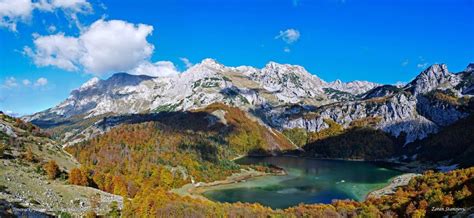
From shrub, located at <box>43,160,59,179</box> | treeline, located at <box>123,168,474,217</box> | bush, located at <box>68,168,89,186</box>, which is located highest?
shrub, located at <box>43,160,59,179</box>

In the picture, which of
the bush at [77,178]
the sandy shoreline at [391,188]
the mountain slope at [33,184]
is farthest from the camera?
the sandy shoreline at [391,188]

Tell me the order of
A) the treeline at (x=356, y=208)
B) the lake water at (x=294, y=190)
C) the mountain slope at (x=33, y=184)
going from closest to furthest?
the mountain slope at (x=33, y=184)
the treeline at (x=356, y=208)
the lake water at (x=294, y=190)

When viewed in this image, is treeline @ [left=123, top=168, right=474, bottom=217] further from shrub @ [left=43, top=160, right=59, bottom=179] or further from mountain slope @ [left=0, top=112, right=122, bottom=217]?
shrub @ [left=43, top=160, right=59, bottom=179]

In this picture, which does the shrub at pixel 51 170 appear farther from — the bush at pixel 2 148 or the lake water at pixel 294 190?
the lake water at pixel 294 190

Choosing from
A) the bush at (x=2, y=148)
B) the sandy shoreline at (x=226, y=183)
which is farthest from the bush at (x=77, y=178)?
the sandy shoreline at (x=226, y=183)

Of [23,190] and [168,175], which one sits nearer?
[23,190]

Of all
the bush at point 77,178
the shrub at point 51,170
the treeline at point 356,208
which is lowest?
the treeline at point 356,208

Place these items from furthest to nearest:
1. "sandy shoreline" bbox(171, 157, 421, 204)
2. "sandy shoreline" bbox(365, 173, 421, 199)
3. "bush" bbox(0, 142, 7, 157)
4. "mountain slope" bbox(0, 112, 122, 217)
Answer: "sandy shoreline" bbox(171, 157, 421, 204), "sandy shoreline" bbox(365, 173, 421, 199), "bush" bbox(0, 142, 7, 157), "mountain slope" bbox(0, 112, 122, 217)

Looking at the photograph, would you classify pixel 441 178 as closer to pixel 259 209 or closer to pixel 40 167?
pixel 259 209

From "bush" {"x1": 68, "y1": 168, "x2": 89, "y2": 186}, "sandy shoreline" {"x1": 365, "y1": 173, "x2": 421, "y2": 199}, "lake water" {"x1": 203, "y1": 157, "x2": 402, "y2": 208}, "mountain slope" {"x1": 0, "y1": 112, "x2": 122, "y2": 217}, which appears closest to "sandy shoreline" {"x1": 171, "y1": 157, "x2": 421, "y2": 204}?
"sandy shoreline" {"x1": 365, "y1": 173, "x2": 421, "y2": 199}

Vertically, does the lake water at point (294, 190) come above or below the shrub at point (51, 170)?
below

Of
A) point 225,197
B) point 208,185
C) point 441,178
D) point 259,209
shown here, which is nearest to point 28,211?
point 259,209

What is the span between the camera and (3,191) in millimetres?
59375

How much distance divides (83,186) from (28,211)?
24.2m
